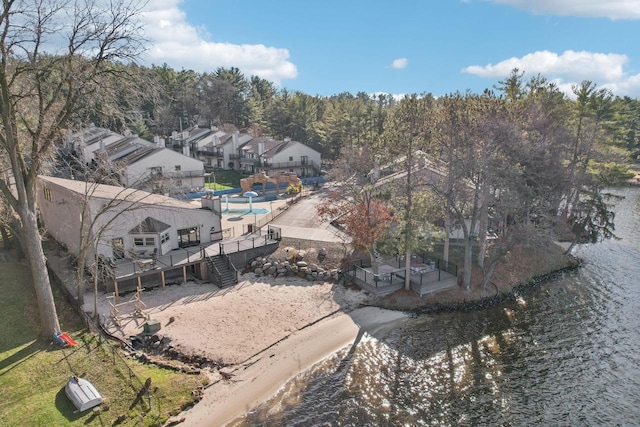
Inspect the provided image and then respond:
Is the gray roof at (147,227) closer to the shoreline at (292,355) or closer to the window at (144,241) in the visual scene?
the window at (144,241)

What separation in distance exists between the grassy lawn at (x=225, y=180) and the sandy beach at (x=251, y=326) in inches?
1234

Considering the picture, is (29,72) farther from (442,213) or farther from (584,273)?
(584,273)

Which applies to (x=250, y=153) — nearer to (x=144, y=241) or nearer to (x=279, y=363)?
(x=144, y=241)

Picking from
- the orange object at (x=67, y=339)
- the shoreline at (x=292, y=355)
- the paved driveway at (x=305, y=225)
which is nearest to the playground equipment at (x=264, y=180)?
the paved driveway at (x=305, y=225)

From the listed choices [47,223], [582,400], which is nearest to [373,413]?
[582,400]

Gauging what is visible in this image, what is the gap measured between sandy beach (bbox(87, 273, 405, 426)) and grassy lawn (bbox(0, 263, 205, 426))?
1289 millimetres

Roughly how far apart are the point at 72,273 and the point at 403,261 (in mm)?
22329

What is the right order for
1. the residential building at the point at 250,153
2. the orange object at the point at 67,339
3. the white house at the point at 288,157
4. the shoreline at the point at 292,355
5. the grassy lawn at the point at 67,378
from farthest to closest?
the residential building at the point at 250,153
the white house at the point at 288,157
the orange object at the point at 67,339
the shoreline at the point at 292,355
the grassy lawn at the point at 67,378

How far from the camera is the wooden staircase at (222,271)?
89.4ft

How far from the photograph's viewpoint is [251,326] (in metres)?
22.4

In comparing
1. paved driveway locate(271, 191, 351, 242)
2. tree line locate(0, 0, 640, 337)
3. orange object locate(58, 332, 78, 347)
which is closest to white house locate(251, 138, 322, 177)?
paved driveway locate(271, 191, 351, 242)

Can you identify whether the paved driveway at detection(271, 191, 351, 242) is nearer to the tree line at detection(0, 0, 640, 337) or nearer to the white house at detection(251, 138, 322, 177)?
the tree line at detection(0, 0, 640, 337)

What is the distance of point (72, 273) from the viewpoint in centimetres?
2686

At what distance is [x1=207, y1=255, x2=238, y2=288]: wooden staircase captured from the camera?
27234 mm
